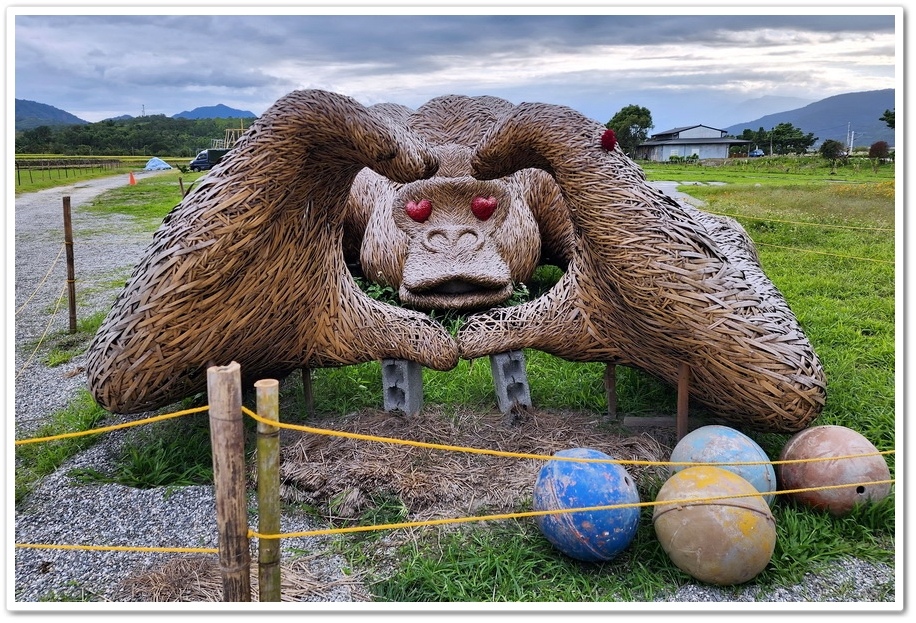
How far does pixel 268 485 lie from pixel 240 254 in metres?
1.76

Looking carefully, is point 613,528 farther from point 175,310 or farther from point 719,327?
point 175,310

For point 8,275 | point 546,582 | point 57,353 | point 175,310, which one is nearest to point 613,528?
point 546,582

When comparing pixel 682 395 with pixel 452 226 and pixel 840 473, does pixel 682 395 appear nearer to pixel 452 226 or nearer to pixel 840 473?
pixel 840 473

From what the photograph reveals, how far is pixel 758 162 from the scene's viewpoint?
65.3ft

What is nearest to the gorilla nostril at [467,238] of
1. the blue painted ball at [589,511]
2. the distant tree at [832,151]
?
the blue painted ball at [589,511]

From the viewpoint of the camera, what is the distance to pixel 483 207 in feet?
21.2

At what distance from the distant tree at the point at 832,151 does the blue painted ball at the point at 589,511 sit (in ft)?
42.2

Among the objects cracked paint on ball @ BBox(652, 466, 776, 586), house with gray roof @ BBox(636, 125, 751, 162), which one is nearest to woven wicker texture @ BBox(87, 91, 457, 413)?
cracked paint on ball @ BBox(652, 466, 776, 586)

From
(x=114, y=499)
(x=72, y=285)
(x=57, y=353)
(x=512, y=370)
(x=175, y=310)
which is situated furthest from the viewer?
(x=72, y=285)

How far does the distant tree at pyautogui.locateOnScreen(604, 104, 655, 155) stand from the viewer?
1909cm

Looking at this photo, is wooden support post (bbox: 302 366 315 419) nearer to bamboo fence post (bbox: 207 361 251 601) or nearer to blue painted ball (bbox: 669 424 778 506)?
bamboo fence post (bbox: 207 361 251 601)

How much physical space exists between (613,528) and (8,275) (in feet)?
9.97

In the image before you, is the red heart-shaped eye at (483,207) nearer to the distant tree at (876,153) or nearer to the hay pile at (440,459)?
the hay pile at (440,459)

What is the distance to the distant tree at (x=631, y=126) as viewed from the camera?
19094 mm
